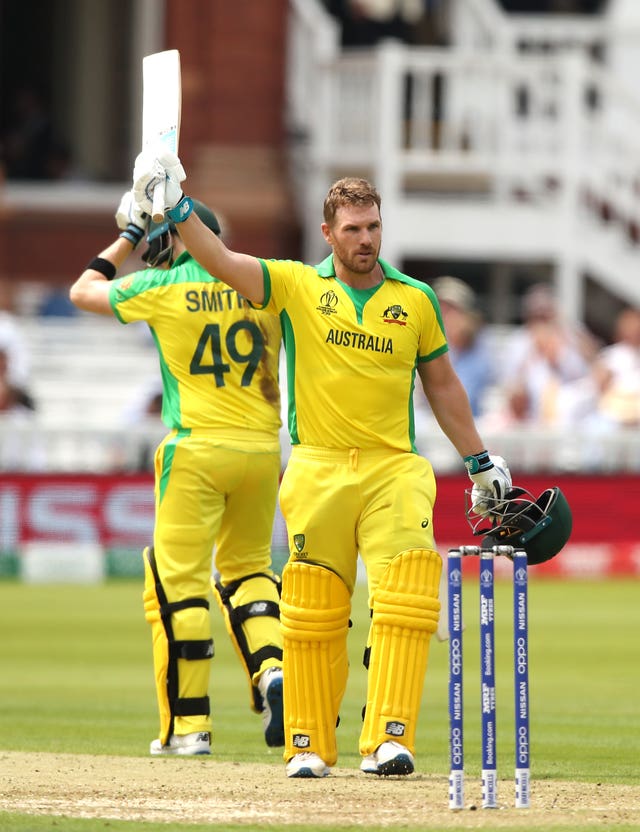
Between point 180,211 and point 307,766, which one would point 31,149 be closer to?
point 180,211

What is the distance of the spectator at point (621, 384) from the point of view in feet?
54.5

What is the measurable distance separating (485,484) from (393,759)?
1004mm

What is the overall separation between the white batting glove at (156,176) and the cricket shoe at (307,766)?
194cm

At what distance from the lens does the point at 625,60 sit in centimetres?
2292

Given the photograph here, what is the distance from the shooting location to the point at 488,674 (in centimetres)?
615

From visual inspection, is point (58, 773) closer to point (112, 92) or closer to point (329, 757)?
point (329, 757)

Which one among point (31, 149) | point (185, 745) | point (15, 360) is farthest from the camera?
point (31, 149)

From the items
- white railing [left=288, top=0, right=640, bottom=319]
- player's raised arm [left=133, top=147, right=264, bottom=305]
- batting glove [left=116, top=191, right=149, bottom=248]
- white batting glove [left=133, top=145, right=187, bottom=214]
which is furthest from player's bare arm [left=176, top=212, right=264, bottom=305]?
white railing [left=288, top=0, right=640, bottom=319]

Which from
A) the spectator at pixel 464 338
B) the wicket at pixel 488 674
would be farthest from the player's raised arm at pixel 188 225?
the spectator at pixel 464 338

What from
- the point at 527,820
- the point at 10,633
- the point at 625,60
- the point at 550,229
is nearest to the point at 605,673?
the point at 10,633

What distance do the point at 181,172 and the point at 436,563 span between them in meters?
1.59

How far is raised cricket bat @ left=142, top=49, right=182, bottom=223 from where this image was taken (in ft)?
22.3

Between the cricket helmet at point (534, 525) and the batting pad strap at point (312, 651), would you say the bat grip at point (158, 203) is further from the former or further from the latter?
the cricket helmet at point (534, 525)

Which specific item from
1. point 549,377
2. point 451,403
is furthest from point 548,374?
point 451,403
